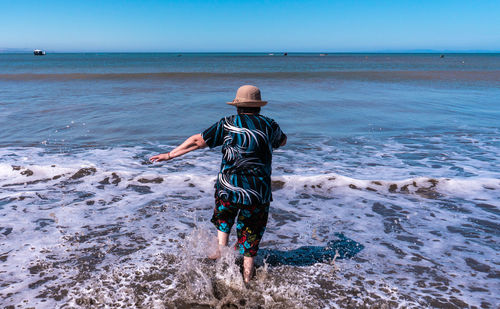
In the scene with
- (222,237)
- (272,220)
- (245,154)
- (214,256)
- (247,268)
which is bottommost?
(272,220)

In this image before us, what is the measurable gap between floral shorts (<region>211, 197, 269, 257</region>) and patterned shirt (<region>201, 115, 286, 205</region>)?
3.8 inches

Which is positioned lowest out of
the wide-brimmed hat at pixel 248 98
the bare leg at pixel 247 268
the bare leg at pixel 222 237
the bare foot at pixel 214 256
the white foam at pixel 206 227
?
the white foam at pixel 206 227

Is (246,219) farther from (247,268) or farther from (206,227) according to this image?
(206,227)

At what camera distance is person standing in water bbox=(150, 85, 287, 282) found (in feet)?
9.68

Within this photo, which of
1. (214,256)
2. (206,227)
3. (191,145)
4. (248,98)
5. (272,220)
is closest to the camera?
(248,98)

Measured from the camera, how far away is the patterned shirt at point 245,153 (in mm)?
2951

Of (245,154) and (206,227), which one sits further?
(206,227)

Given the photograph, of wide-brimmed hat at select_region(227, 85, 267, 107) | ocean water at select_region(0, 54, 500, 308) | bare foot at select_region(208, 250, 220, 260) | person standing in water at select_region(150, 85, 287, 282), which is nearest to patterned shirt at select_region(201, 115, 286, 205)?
person standing in water at select_region(150, 85, 287, 282)

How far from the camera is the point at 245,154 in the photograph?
298 cm

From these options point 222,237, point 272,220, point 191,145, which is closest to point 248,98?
point 191,145

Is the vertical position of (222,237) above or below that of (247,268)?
above

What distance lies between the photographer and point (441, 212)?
526 cm

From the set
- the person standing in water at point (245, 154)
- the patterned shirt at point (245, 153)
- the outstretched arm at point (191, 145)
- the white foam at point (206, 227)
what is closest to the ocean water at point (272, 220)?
the white foam at point (206, 227)

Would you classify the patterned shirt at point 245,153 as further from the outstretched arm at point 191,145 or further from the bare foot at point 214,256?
the bare foot at point 214,256
